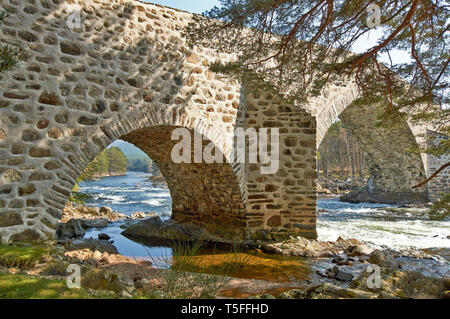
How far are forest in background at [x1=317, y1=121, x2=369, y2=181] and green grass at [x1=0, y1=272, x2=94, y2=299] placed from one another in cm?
2213

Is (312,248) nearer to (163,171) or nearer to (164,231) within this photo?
(164,231)

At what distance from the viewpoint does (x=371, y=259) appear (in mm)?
4859

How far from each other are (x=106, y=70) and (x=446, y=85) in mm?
4078

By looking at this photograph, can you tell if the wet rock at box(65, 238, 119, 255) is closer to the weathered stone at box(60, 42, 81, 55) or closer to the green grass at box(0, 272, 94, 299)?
the green grass at box(0, 272, 94, 299)

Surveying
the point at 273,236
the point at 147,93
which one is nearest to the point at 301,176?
the point at 273,236

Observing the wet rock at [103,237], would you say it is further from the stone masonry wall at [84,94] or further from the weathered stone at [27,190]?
the weathered stone at [27,190]

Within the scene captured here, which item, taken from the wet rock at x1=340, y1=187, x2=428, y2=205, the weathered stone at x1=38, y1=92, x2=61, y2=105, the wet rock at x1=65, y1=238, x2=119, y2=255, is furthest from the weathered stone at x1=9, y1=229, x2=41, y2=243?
the wet rock at x1=340, y1=187, x2=428, y2=205

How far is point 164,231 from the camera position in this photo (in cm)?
670

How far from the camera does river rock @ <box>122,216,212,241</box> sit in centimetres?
655

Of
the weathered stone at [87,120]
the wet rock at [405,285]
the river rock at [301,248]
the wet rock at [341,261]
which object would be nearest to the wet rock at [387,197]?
the river rock at [301,248]

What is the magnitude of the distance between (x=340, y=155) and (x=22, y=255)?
25880 millimetres

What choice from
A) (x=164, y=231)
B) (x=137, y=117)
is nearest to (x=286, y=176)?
(x=164, y=231)

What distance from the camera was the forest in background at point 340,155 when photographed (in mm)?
24166
